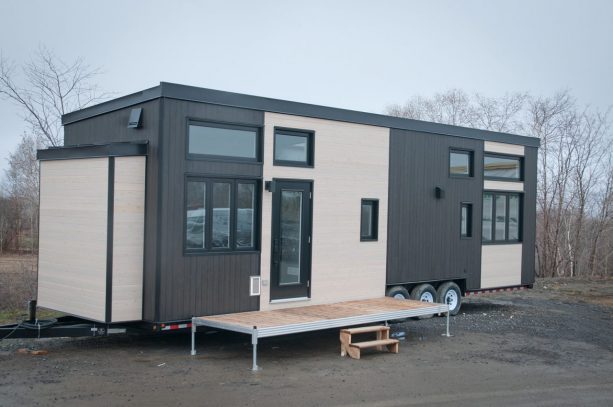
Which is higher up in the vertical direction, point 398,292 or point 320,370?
point 398,292

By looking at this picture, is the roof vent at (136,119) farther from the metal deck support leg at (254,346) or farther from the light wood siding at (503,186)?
the light wood siding at (503,186)

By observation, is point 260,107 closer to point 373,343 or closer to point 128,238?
Result: point 128,238

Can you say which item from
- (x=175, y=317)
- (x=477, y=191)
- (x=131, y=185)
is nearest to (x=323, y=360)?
(x=175, y=317)

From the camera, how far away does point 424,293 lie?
1270cm

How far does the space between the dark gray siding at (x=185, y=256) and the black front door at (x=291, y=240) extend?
648 millimetres

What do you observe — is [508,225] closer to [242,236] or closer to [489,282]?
[489,282]

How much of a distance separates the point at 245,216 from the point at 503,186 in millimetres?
6927

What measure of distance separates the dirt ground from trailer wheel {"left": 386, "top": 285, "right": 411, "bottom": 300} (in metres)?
0.54

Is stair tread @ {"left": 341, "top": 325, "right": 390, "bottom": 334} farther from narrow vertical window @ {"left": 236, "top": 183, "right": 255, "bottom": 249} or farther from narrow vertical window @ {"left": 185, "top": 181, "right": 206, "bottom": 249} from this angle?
narrow vertical window @ {"left": 185, "top": 181, "right": 206, "bottom": 249}

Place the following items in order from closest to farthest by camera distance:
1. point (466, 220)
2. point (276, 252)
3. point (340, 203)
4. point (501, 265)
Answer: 1. point (276, 252)
2. point (340, 203)
3. point (466, 220)
4. point (501, 265)

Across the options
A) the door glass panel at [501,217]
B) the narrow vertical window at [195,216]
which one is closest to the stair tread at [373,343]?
the narrow vertical window at [195,216]

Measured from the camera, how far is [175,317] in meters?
8.85

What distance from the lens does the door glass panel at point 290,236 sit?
33.6 ft

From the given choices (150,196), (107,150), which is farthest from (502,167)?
(107,150)
